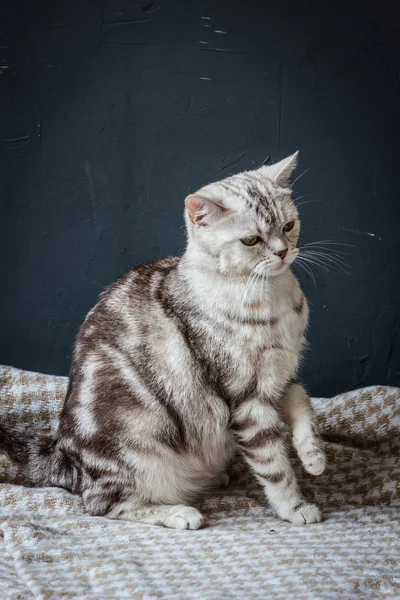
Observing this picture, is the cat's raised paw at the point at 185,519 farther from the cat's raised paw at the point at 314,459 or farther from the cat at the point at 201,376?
the cat's raised paw at the point at 314,459

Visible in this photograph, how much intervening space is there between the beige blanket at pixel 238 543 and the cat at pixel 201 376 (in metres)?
0.08

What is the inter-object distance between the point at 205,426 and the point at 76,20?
1379 millimetres

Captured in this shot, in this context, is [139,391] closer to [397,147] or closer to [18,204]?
[18,204]

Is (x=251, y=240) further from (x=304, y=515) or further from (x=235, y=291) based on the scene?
(x=304, y=515)

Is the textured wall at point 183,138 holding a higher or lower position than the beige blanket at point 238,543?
higher

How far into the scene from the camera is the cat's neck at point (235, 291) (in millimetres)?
1807

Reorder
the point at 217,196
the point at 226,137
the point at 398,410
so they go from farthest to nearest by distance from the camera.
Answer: the point at 226,137, the point at 398,410, the point at 217,196

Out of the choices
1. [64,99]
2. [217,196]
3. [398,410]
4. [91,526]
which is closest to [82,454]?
[91,526]

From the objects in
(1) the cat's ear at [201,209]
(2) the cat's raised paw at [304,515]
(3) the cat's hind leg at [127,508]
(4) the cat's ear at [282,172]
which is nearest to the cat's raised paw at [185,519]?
(3) the cat's hind leg at [127,508]

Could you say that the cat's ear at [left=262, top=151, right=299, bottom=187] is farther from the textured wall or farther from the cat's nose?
the textured wall

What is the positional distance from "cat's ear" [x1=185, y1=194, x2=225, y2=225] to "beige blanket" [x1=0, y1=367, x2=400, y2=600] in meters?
0.75

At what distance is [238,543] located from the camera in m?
1.76

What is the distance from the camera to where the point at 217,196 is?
1.82 m

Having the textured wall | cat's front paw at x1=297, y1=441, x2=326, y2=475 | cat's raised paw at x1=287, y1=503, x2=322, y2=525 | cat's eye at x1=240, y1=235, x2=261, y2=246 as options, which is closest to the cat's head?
cat's eye at x1=240, y1=235, x2=261, y2=246
